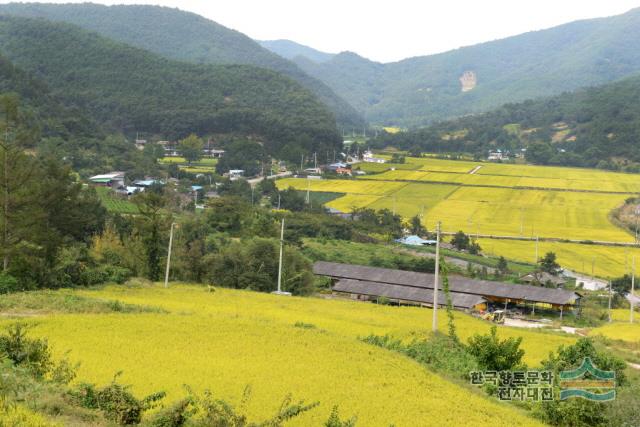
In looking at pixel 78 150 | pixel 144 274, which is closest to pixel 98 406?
pixel 144 274

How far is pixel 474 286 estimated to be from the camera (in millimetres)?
33656

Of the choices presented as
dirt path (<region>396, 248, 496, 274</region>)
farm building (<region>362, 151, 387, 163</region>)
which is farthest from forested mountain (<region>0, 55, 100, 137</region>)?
dirt path (<region>396, 248, 496, 274</region>)

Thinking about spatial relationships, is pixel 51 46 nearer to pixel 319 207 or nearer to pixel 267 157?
pixel 267 157

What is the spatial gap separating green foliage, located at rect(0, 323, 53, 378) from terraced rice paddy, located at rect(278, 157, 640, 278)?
128 feet

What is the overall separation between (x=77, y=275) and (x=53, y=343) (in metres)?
9.46

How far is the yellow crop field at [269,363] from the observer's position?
13148 mm

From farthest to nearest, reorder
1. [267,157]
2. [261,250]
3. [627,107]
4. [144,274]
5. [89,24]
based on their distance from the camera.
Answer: [89,24]
[627,107]
[267,157]
[261,250]
[144,274]

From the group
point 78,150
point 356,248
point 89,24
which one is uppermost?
point 89,24

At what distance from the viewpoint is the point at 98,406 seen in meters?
11.4

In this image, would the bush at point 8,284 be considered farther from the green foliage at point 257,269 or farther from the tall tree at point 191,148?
the tall tree at point 191,148

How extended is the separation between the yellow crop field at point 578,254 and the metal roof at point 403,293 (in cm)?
1682

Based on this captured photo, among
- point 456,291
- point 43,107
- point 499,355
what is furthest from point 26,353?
point 43,107

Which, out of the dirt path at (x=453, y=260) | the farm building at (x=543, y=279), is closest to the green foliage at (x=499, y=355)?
the farm building at (x=543, y=279)

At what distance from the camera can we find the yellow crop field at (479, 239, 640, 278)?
4619 centimetres
